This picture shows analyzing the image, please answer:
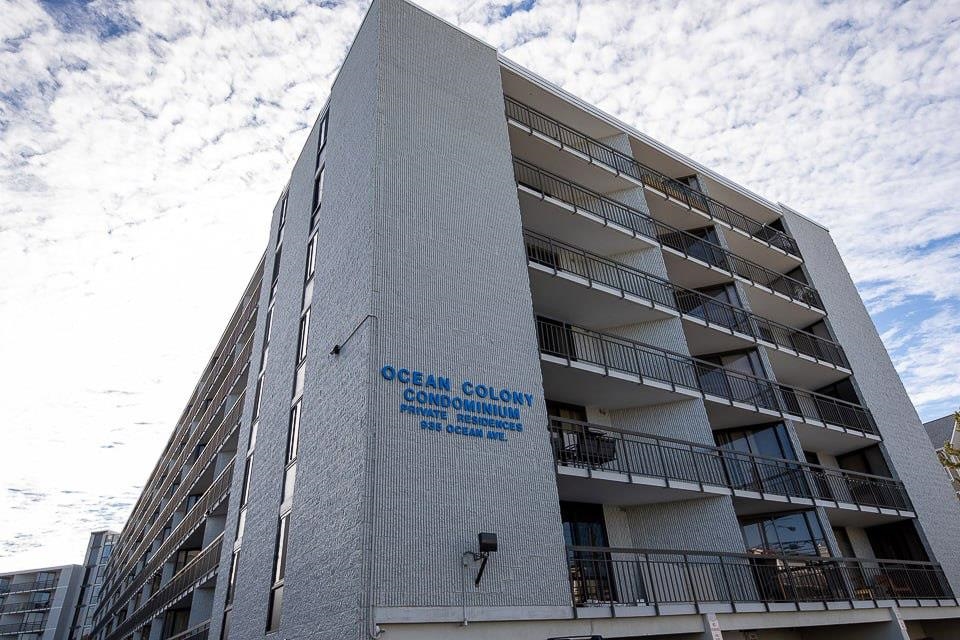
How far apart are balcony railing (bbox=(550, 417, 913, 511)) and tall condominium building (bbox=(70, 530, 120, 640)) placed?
97.7 m

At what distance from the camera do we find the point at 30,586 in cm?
9425

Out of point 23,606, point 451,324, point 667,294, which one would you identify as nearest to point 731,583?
point 667,294

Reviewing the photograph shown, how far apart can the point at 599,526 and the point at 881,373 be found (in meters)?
14.6

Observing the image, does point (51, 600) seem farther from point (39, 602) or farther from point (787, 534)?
point (787, 534)

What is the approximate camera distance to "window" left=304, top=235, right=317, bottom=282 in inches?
714

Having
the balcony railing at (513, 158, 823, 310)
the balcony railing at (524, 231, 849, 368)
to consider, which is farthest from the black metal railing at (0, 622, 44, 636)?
the balcony railing at (513, 158, 823, 310)

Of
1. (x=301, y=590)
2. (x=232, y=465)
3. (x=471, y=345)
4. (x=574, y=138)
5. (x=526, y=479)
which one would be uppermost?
(x=574, y=138)

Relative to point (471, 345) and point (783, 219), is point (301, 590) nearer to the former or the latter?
point (471, 345)

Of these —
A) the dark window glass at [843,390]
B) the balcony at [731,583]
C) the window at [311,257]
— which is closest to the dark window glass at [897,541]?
the balcony at [731,583]

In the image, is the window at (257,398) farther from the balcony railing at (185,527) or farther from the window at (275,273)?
the window at (275,273)

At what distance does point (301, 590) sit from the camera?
12.3 meters

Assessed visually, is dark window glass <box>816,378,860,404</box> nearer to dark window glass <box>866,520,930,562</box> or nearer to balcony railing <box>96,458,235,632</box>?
dark window glass <box>866,520,930,562</box>

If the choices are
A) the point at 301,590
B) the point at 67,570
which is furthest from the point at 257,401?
the point at 67,570

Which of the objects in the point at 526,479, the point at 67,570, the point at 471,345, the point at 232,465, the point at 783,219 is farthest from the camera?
the point at 67,570
